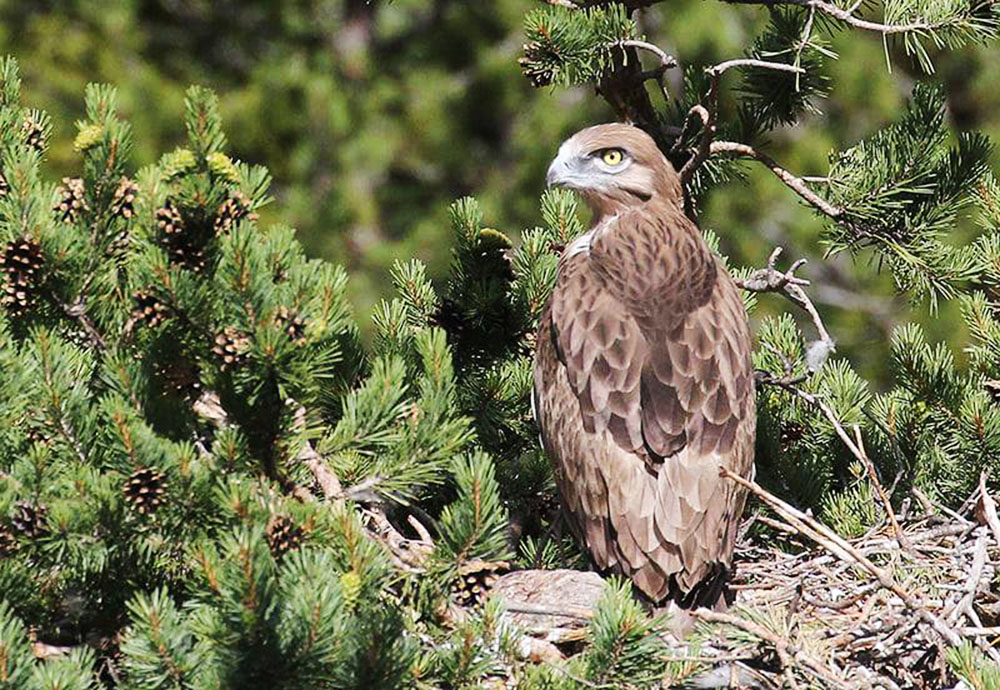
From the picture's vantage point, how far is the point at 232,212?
12.3 ft

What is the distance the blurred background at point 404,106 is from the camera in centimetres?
1346

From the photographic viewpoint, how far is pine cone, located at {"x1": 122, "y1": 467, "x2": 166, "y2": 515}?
11.9 feet

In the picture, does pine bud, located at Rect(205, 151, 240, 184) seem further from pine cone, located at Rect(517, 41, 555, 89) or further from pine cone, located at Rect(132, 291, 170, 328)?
pine cone, located at Rect(517, 41, 555, 89)

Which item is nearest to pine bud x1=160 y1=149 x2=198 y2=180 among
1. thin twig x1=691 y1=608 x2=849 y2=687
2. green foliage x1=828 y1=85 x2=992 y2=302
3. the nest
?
the nest

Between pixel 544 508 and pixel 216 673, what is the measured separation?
275 centimetres

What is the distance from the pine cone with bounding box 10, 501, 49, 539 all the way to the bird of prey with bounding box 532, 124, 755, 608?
7.13ft

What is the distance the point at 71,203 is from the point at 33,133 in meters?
0.72

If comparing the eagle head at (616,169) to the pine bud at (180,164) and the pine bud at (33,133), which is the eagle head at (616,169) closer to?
the pine bud at (33,133)

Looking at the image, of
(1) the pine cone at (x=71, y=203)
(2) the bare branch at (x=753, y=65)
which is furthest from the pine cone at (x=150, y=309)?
(2) the bare branch at (x=753, y=65)

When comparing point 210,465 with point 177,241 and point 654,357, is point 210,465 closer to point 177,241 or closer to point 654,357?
point 177,241

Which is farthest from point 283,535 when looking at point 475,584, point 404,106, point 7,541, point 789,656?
point 404,106

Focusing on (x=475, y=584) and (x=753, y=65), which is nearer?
(x=475, y=584)

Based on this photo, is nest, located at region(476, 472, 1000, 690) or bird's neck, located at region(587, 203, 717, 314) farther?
bird's neck, located at region(587, 203, 717, 314)

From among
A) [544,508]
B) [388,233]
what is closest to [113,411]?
[544,508]
